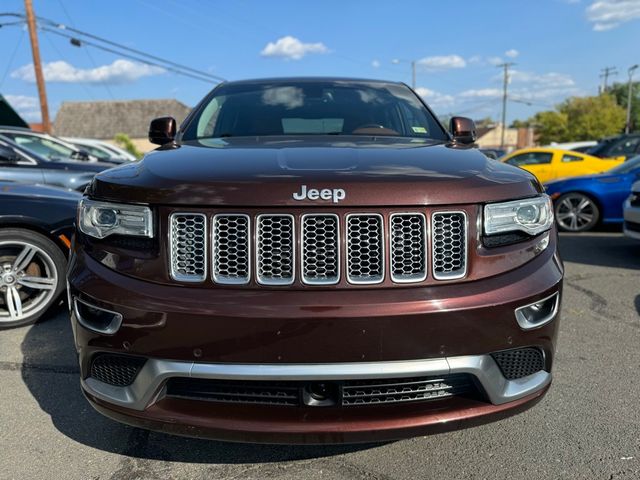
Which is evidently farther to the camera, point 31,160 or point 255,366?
point 31,160

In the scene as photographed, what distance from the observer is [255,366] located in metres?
1.88

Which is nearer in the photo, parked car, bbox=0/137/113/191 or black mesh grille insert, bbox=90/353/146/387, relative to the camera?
black mesh grille insert, bbox=90/353/146/387

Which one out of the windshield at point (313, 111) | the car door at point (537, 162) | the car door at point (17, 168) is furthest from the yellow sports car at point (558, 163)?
the car door at point (17, 168)

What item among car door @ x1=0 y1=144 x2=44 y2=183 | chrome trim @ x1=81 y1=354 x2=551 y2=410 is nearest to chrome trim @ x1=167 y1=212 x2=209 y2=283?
chrome trim @ x1=81 y1=354 x2=551 y2=410

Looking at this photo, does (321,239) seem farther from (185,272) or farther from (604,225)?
(604,225)

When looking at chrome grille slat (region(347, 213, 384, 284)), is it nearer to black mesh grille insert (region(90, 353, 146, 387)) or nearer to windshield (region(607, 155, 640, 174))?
black mesh grille insert (region(90, 353, 146, 387))

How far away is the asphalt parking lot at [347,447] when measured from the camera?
2.26 metres

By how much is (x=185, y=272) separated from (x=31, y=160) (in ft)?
21.5

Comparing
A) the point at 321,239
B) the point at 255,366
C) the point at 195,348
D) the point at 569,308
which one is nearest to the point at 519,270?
the point at 321,239

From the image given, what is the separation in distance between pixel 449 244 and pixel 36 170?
6.93 meters

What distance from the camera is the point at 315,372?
1857 millimetres

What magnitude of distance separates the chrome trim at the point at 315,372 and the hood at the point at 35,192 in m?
2.59

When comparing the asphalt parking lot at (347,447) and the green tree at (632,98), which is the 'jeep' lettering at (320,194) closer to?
the asphalt parking lot at (347,447)

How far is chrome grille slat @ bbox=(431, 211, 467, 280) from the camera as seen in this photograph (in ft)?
6.48
